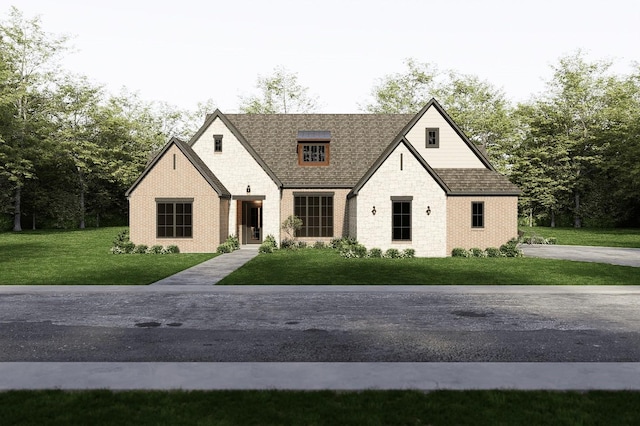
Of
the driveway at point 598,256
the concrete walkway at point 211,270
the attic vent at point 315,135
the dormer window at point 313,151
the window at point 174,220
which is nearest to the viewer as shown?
the concrete walkway at point 211,270

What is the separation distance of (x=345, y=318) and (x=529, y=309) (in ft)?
14.3

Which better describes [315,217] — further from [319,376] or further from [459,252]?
[319,376]

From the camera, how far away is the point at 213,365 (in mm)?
6566

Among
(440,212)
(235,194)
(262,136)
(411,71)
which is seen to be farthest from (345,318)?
(411,71)

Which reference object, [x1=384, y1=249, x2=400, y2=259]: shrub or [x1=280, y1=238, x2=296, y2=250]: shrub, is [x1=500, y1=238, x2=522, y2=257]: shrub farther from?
[x1=280, y1=238, x2=296, y2=250]: shrub

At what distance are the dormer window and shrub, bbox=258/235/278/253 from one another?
5674 mm

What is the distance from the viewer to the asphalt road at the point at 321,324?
7332mm

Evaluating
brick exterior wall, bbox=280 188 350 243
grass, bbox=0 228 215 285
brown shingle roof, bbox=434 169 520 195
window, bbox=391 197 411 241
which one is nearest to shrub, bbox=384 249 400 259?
window, bbox=391 197 411 241

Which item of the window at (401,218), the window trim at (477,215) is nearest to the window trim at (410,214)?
the window at (401,218)

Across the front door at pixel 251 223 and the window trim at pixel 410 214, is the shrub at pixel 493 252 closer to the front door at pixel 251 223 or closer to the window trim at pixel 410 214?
the window trim at pixel 410 214

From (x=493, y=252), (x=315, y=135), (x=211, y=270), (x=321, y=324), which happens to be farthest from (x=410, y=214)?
(x=321, y=324)

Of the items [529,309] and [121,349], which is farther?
[529,309]

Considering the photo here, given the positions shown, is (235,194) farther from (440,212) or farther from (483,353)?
(483,353)

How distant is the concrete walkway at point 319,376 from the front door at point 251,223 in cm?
2306
